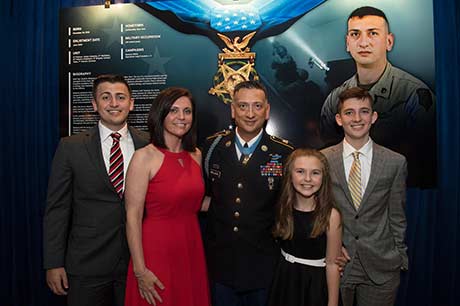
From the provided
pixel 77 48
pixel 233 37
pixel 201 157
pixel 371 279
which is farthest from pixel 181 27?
pixel 371 279

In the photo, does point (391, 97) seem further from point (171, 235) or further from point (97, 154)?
point (97, 154)

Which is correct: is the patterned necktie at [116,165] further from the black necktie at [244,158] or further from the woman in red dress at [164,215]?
the black necktie at [244,158]

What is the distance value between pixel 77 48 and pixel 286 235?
7.99 ft

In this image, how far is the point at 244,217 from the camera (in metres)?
2.17

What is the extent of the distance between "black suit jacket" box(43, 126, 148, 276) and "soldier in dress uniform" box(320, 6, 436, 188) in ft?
5.79

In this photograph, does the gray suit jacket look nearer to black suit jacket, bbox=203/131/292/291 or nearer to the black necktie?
black suit jacket, bbox=203/131/292/291

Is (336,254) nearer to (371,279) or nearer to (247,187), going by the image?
(371,279)

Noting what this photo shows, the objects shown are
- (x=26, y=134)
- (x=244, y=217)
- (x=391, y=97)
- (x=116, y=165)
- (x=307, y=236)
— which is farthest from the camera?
(x=26, y=134)

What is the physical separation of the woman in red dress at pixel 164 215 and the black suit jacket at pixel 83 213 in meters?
0.20

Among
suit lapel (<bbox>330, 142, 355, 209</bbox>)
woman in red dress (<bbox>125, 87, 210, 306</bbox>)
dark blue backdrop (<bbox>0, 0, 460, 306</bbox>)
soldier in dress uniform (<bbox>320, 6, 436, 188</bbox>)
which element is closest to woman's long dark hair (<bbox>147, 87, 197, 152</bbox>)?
woman in red dress (<bbox>125, 87, 210, 306</bbox>)

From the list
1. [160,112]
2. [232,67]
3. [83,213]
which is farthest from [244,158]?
[232,67]

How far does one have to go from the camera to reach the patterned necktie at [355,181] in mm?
2227

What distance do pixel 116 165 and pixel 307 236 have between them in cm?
114

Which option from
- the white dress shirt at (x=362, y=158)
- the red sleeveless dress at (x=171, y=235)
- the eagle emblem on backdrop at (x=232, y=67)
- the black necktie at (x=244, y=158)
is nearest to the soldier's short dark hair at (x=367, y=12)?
the eagle emblem on backdrop at (x=232, y=67)
